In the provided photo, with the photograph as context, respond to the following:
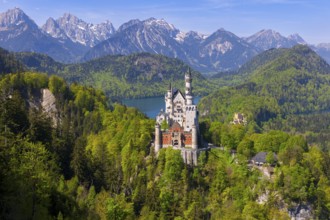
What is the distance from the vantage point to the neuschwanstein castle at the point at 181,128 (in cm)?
8700

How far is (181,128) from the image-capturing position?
297ft

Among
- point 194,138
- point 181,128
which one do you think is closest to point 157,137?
point 181,128

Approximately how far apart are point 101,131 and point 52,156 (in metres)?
40.5

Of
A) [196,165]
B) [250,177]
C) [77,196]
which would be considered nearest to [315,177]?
[250,177]

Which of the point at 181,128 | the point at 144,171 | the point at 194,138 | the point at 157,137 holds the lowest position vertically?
the point at 144,171

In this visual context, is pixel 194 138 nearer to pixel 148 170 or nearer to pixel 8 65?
pixel 148 170

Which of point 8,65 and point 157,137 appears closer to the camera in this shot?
point 157,137

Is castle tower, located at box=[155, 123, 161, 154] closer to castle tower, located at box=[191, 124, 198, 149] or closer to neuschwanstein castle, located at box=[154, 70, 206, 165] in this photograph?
neuschwanstein castle, located at box=[154, 70, 206, 165]

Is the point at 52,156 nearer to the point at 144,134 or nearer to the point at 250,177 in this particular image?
the point at 144,134

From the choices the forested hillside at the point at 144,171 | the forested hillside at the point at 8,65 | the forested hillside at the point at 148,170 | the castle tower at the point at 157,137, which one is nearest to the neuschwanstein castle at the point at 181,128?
the castle tower at the point at 157,137

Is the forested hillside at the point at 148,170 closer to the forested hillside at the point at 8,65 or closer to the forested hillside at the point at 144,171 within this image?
the forested hillside at the point at 144,171

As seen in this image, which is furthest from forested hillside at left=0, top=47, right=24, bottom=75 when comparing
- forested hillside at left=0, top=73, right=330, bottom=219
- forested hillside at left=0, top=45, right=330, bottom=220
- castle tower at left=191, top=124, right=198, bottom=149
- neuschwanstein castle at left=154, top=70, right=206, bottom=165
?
castle tower at left=191, top=124, right=198, bottom=149

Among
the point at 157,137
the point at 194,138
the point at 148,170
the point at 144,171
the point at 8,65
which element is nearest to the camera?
the point at 144,171

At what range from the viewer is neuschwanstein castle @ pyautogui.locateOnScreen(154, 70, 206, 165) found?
285 feet
